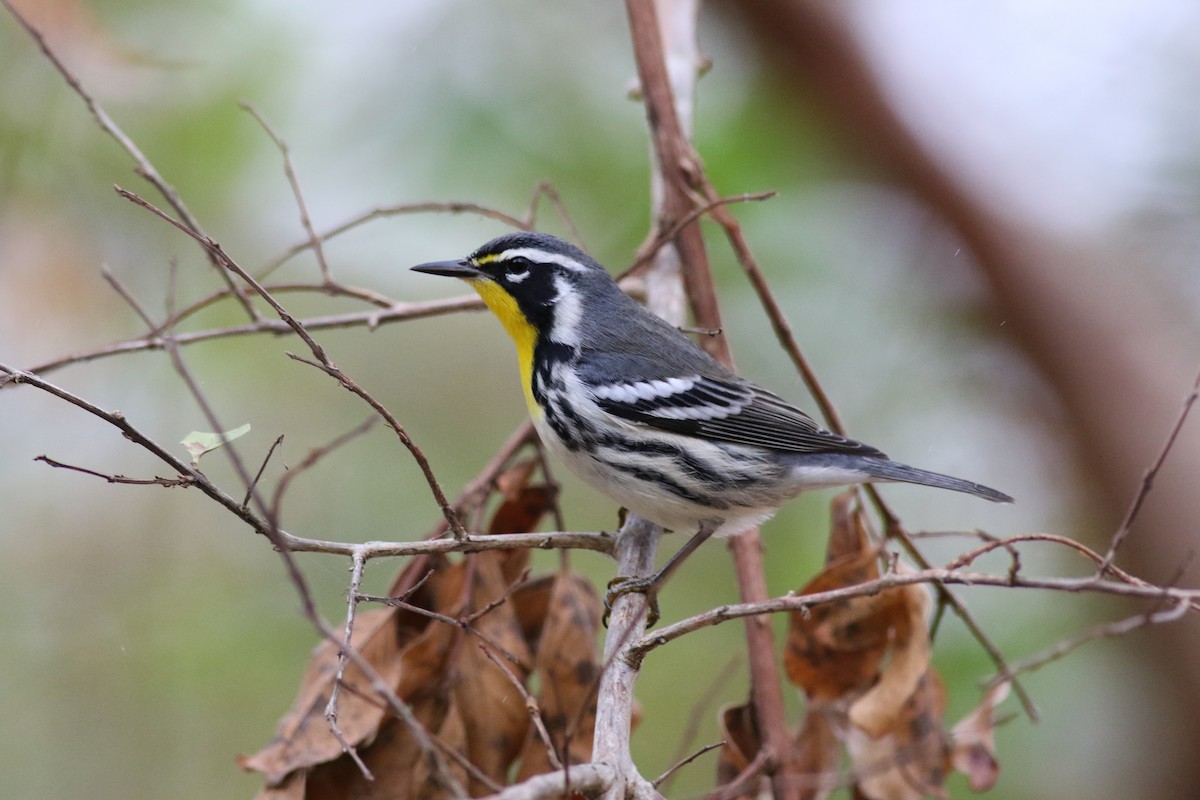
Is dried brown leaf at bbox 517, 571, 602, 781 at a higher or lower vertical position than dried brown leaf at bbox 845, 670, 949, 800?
higher

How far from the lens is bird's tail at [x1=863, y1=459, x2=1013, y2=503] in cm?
280

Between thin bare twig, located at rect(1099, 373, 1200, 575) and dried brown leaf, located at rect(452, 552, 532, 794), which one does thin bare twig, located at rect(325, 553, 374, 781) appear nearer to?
dried brown leaf, located at rect(452, 552, 532, 794)

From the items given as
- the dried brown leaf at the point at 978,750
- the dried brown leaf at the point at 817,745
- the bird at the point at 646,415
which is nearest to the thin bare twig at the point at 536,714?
the bird at the point at 646,415

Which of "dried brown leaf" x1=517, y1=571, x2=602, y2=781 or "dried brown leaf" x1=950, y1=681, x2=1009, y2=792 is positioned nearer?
"dried brown leaf" x1=517, y1=571, x2=602, y2=781

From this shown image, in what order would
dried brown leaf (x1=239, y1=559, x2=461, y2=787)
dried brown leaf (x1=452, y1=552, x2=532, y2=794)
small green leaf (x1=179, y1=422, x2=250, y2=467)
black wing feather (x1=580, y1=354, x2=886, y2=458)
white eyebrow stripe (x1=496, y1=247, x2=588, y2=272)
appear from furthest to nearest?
white eyebrow stripe (x1=496, y1=247, x2=588, y2=272) → black wing feather (x1=580, y1=354, x2=886, y2=458) → dried brown leaf (x1=452, y1=552, x2=532, y2=794) → dried brown leaf (x1=239, y1=559, x2=461, y2=787) → small green leaf (x1=179, y1=422, x2=250, y2=467)

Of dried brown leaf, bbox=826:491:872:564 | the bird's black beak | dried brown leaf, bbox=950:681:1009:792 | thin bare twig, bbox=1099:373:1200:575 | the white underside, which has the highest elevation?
the bird's black beak

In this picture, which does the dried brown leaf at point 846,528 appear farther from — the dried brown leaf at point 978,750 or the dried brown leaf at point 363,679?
the dried brown leaf at point 363,679

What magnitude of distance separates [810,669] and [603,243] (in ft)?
7.81

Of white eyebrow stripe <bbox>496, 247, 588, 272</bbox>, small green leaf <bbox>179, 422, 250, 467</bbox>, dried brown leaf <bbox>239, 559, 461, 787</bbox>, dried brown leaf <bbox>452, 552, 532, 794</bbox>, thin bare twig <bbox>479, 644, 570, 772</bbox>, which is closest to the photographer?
thin bare twig <bbox>479, 644, 570, 772</bbox>

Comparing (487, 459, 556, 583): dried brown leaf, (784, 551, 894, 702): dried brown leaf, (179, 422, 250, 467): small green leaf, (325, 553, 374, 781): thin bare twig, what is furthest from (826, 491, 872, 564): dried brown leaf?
(179, 422, 250, 467): small green leaf

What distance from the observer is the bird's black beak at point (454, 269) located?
3139 mm

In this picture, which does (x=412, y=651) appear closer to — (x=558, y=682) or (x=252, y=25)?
(x=558, y=682)

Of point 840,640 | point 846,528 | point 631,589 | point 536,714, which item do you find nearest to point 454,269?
point 631,589

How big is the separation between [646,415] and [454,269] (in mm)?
746
